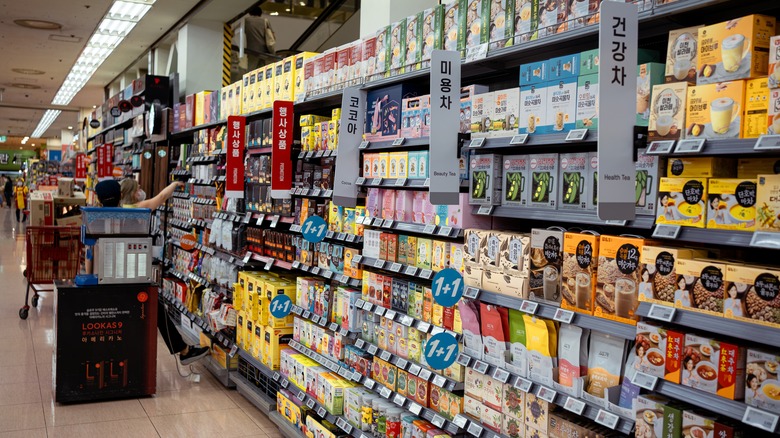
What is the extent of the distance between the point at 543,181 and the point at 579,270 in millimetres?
476

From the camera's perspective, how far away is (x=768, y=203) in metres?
2.16

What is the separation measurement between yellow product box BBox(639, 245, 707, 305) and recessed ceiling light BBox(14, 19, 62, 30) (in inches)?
459

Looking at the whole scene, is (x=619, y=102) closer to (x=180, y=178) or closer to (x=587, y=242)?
(x=587, y=242)

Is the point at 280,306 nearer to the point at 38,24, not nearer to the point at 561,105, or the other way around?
the point at 561,105

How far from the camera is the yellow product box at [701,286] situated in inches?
90.7

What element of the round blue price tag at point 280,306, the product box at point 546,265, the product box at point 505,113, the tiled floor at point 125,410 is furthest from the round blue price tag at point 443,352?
the tiled floor at point 125,410

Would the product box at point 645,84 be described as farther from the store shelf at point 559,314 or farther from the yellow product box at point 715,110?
the store shelf at point 559,314

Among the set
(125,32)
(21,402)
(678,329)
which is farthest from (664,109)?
(125,32)

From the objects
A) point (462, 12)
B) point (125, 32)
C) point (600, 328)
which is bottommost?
point (600, 328)

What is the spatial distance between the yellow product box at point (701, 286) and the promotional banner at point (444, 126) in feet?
3.73

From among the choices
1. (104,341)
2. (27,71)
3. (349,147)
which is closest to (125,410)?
(104,341)

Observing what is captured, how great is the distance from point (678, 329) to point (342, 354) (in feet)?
8.74

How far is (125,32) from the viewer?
12398 mm

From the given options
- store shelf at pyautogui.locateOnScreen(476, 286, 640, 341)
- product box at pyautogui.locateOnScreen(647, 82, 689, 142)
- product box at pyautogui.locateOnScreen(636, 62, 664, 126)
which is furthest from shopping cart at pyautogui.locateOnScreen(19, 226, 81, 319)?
product box at pyautogui.locateOnScreen(647, 82, 689, 142)
